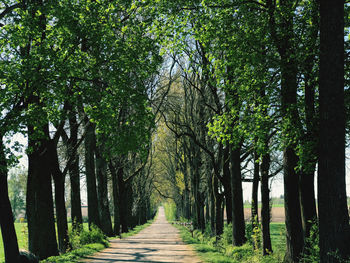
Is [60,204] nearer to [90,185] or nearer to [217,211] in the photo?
[90,185]

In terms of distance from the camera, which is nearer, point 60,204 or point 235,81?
point 235,81

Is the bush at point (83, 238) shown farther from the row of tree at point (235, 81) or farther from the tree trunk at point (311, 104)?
the tree trunk at point (311, 104)

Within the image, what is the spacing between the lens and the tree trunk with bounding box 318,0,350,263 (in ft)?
23.0

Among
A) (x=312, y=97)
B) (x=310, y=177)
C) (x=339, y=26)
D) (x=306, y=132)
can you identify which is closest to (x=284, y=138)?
(x=306, y=132)

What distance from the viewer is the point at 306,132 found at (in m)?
9.45

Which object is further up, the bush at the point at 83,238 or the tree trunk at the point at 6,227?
the tree trunk at the point at 6,227

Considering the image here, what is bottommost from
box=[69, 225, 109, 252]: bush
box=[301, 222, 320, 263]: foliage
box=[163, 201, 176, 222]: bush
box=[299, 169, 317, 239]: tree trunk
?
box=[163, 201, 176, 222]: bush

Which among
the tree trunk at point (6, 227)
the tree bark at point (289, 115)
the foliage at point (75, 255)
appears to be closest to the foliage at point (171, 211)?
the foliage at point (75, 255)

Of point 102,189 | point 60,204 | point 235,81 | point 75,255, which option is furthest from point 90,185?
point 235,81

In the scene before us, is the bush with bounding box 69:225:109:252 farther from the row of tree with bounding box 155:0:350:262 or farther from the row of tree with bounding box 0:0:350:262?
the row of tree with bounding box 155:0:350:262

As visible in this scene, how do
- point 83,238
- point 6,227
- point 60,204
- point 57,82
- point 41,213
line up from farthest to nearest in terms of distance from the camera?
point 83,238 → point 60,204 → point 41,213 → point 57,82 → point 6,227

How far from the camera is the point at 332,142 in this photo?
7.09 meters

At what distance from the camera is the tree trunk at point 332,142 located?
7.00 m

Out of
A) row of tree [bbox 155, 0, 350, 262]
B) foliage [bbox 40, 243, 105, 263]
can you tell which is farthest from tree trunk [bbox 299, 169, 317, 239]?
foliage [bbox 40, 243, 105, 263]
